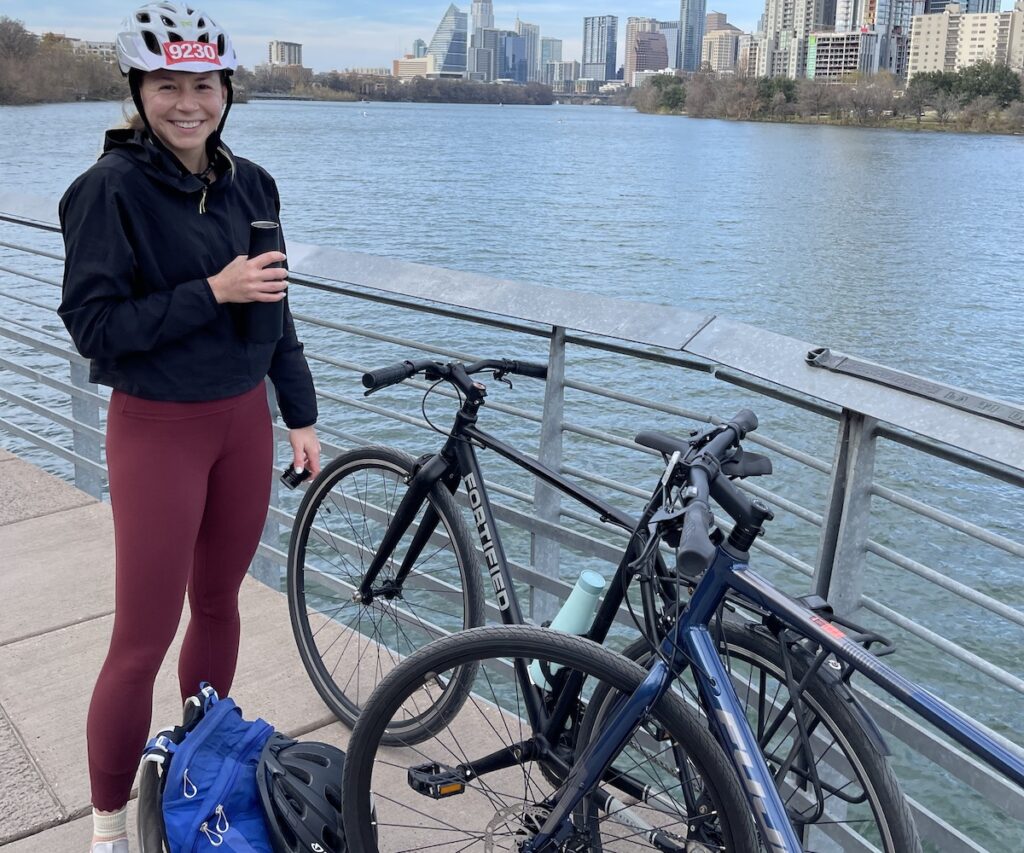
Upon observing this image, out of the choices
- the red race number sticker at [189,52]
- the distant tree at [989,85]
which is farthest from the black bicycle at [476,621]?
the distant tree at [989,85]

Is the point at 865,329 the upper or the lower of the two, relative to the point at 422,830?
lower

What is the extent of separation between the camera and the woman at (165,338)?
79.7 inches

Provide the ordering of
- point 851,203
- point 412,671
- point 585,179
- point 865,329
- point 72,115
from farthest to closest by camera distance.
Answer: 1. point 72,115
2. point 585,179
3. point 851,203
4. point 865,329
5. point 412,671

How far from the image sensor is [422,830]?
2492 millimetres

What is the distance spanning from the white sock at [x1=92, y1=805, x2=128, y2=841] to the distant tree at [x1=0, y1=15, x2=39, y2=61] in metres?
81.2

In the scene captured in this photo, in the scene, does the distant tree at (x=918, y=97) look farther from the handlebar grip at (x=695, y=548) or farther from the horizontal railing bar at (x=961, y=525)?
the handlebar grip at (x=695, y=548)

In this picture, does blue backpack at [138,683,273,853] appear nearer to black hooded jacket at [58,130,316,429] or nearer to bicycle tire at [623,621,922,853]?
black hooded jacket at [58,130,316,429]

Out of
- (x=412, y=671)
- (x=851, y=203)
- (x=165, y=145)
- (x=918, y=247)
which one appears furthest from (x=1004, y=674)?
(x=851, y=203)

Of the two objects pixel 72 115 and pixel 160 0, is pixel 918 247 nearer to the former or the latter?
pixel 160 0

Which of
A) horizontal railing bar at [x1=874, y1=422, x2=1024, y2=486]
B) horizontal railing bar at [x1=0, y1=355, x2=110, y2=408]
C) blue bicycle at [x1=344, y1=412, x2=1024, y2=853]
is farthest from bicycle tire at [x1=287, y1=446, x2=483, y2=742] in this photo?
horizontal railing bar at [x1=0, y1=355, x2=110, y2=408]

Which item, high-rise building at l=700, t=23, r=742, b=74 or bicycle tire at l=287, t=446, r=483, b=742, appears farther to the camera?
high-rise building at l=700, t=23, r=742, b=74

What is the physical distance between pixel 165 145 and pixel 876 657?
1547 mm

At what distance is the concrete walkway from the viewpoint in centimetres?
266

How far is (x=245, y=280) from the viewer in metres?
2.06
